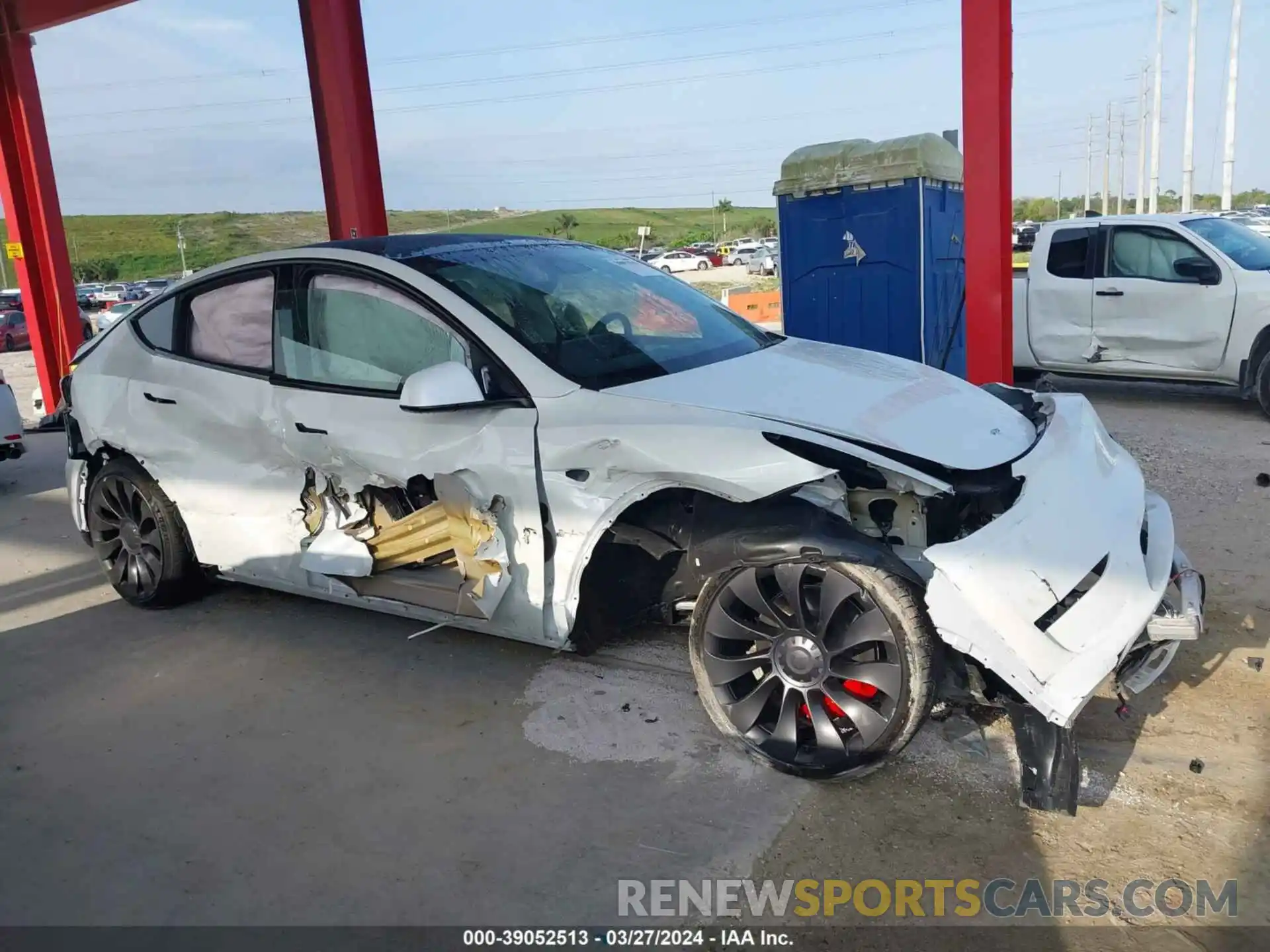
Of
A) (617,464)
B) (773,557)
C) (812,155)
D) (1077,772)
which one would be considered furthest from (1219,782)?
(812,155)

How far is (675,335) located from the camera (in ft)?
13.1

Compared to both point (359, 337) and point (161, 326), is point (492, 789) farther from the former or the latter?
point (161, 326)

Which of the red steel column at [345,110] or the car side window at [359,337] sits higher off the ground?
the red steel column at [345,110]

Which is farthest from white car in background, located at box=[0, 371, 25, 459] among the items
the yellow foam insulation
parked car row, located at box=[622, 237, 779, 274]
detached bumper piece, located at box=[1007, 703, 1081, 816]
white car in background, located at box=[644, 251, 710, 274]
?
white car in background, located at box=[644, 251, 710, 274]

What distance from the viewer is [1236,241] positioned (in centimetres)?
816

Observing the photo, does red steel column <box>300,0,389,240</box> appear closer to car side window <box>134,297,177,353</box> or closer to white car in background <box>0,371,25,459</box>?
white car in background <box>0,371,25,459</box>

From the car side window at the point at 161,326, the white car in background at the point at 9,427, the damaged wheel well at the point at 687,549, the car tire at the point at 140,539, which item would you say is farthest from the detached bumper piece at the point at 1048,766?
the white car in background at the point at 9,427

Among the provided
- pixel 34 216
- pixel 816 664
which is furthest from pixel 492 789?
pixel 34 216

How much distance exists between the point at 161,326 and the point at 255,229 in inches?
4343

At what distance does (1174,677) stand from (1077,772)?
115 centimetres

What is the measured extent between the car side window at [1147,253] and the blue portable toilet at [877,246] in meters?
1.30

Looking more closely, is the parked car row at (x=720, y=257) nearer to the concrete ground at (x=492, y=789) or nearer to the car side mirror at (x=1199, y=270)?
the car side mirror at (x=1199, y=270)

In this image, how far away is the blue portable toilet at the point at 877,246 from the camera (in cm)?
787

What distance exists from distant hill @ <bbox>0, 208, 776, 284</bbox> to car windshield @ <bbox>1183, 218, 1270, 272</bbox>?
236 ft
